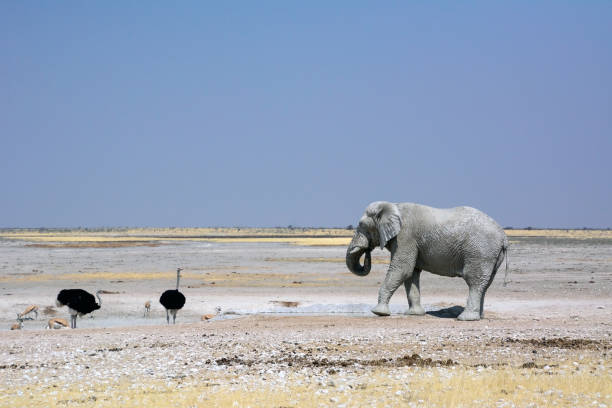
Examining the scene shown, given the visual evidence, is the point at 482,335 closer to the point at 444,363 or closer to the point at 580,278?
the point at 444,363

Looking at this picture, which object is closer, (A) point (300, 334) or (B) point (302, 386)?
(B) point (302, 386)

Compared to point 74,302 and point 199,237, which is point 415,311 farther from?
point 199,237

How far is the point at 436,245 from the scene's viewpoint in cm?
1769

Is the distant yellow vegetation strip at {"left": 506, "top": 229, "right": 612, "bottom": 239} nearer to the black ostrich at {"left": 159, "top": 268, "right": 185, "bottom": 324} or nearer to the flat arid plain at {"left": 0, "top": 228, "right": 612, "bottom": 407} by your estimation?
the flat arid plain at {"left": 0, "top": 228, "right": 612, "bottom": 407}

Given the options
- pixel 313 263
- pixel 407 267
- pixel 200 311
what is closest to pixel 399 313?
pixel 407 267

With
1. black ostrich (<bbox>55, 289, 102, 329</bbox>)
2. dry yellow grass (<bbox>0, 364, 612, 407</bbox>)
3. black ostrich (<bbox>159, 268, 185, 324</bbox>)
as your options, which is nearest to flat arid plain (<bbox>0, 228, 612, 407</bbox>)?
dry yellow grass (<bbox>0, 364, 612, 407</bbox>)

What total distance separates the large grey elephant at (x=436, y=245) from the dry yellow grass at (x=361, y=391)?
260 inches

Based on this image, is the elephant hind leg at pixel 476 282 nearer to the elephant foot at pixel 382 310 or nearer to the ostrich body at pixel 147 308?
the elephant foot at pixel 382 310

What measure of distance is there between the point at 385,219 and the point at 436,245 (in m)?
1.36

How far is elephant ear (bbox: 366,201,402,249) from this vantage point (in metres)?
17.8

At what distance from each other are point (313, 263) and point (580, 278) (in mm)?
15820

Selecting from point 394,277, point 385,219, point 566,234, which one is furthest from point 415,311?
point 566,234

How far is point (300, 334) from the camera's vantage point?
49.3 ft

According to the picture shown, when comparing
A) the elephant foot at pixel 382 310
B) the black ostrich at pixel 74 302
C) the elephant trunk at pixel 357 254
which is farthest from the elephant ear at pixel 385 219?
the black ostrich at pixel 74 302
